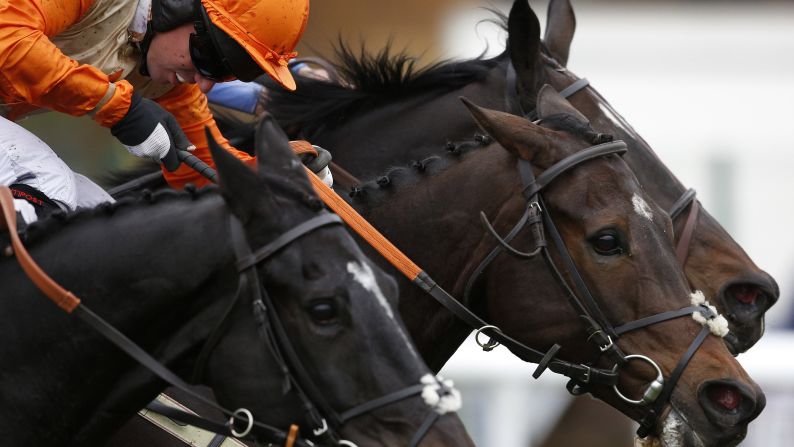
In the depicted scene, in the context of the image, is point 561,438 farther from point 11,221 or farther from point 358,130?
point 11,221

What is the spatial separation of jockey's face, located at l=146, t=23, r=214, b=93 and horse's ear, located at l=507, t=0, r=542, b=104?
3.86 ft

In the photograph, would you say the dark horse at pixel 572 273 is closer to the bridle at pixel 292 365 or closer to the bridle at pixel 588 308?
the bridle at pixel 588 308

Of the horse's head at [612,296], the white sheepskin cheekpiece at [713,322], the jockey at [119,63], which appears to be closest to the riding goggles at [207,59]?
the jockey at [119,63]

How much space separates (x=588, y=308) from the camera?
3760 millimetres

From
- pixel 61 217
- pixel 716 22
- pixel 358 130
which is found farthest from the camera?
pixel 716 22

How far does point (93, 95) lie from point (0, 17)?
12.0 inches

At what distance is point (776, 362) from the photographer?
794 cm

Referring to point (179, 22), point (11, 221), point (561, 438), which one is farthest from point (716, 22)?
point (11, 221)

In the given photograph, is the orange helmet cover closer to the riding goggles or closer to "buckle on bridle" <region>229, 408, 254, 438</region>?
the riding goggles

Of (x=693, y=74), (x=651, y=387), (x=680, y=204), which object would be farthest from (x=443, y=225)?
(x=693, y=74)

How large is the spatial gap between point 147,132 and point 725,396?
1.82 meters

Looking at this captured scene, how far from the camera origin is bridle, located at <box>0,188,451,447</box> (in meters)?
2.79

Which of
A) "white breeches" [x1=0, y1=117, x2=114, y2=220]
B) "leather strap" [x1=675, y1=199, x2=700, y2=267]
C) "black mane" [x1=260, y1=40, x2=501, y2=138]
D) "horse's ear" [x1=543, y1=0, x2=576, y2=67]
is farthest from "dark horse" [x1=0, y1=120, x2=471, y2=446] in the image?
"horse's ear" [x1=543, y1=0, x2=576, y2=67]

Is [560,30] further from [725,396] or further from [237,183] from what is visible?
[237,183]
